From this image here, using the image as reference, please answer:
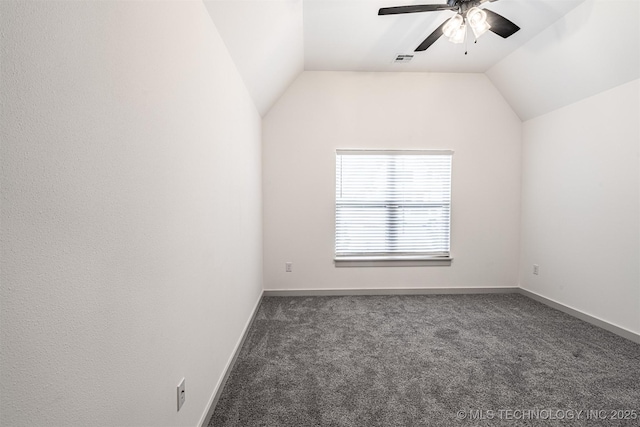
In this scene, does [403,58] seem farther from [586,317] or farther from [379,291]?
[586,317]

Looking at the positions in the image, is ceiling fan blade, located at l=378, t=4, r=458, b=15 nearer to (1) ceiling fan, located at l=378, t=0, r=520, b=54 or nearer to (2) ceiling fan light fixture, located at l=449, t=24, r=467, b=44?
(1) ceiling fan, located at l=378, t=0, r=520, b=54

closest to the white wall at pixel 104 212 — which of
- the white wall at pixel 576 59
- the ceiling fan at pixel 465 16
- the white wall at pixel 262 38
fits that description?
the white wall at pixel 262 38

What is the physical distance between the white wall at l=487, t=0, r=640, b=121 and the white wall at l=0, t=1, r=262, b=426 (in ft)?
9.94

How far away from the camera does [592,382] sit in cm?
189

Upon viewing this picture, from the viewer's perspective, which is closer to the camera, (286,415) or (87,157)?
(87,157)

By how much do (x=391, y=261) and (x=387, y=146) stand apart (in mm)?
1526

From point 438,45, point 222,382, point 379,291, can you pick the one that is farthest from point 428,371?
point 438,45

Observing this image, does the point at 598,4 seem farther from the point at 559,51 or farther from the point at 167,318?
the point at 167,318

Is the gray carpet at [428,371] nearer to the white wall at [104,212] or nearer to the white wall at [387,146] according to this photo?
the white wall at [104,212]

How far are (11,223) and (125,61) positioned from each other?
0.58m

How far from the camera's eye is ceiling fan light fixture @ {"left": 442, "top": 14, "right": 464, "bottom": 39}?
2057 mm

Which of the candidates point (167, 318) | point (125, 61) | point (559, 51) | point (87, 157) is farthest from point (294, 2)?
point (559, 51)

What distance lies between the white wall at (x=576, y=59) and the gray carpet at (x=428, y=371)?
241 cm

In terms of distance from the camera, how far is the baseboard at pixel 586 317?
2466mm
